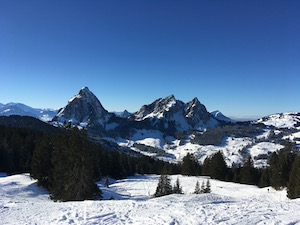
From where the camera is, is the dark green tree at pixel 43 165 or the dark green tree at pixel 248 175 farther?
the dark green tree at pixel 248 175

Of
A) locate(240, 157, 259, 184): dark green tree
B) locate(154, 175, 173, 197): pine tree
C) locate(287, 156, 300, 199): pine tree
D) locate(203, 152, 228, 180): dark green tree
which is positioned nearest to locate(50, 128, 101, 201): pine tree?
locate(154, 175, 173, 197): pine tree

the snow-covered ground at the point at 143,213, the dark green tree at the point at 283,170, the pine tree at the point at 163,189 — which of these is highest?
the dark green tree at the point at 283,170

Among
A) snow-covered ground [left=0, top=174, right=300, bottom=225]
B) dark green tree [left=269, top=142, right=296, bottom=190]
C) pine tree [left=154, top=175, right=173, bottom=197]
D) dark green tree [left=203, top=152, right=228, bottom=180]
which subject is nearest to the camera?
snow-covered ground [left=0, top=174, right=300, bottom=225]

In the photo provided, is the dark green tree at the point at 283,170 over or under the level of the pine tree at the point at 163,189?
over

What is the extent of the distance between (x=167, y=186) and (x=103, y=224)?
27848mm

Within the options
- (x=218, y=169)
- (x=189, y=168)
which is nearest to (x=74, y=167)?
(x=218, y=169)

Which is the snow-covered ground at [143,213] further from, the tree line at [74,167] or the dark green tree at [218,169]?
the dark green tree at [218,169]

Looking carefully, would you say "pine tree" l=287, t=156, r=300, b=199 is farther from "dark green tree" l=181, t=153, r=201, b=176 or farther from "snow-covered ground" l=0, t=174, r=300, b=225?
"dark green tree" l=181, t=153, r=201, b=176

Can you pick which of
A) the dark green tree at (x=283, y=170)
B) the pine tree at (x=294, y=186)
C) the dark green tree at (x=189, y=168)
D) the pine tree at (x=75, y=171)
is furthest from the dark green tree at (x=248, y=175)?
the pine tree at (x=75, y=171)

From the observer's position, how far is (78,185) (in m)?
26.7

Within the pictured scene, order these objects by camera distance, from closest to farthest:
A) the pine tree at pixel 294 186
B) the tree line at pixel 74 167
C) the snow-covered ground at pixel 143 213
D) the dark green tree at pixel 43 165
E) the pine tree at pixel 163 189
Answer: the snow-covered ground at pixel 143 213 < the tree line at pixel 74 167 < the pine tree at pixel 294 186 < the dark green tree at pixel 43 165 < the pine tree at pixel 163 189

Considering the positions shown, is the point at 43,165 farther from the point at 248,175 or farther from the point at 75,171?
the point at 248,175

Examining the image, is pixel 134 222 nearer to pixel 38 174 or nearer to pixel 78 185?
pixel 78 185

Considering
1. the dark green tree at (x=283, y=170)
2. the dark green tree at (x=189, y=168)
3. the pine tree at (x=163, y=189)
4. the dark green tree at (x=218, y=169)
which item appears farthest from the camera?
the dark green tree at (x=189, y=168)
